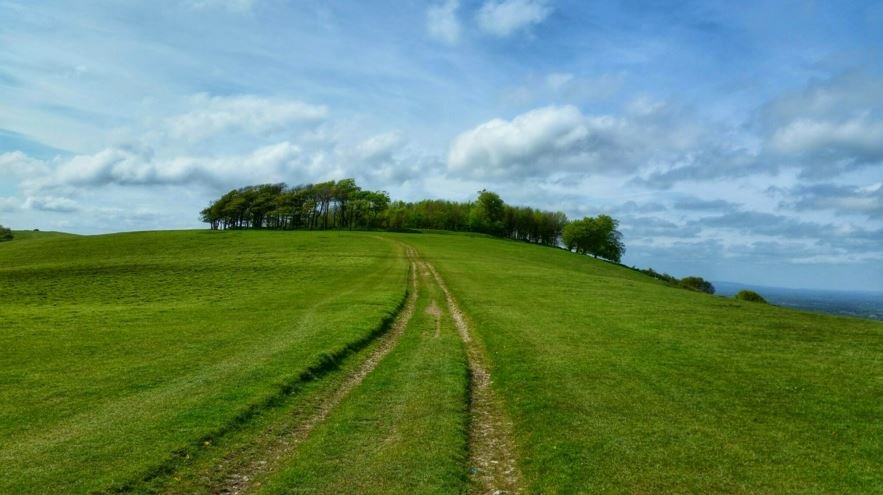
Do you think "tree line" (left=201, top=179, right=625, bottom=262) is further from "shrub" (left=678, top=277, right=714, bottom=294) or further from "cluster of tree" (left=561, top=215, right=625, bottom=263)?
"shrub" (left=678, top=277, right=714, bottom=294)

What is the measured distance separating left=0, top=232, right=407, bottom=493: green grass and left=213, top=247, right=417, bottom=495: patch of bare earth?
1810mm

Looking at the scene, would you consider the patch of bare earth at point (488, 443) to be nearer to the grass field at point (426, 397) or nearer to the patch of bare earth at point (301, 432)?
the grass field at point (426, 397)

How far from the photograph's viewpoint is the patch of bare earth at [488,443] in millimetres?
12273

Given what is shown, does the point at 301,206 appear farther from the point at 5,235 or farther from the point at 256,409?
the point at 256,409

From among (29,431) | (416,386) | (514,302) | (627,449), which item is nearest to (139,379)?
(29,431)

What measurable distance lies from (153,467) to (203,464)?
3.56ft

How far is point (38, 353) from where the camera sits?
77.5 feet

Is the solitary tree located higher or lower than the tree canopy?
lower

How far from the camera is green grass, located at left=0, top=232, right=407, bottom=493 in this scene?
43.6ft

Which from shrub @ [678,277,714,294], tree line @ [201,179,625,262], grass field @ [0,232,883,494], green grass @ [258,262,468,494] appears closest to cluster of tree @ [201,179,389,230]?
tree line @ [201,179,625,262]

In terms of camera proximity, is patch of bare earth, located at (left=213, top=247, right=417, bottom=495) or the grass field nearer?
patch of bare earth, located at (left=213, top=247, right=417, bottom=495)

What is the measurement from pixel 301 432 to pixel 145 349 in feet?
Result: 45.7

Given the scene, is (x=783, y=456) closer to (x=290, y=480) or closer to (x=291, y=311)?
(x=290, y=480)

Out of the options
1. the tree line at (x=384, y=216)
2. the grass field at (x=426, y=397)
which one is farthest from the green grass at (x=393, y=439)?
the tree line at (x=384, y=216)
